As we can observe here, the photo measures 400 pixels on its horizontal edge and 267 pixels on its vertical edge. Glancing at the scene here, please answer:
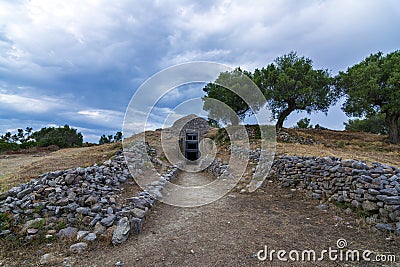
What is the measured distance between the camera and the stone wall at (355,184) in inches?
170

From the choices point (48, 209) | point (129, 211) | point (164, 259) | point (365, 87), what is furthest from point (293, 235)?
point (365, 87)

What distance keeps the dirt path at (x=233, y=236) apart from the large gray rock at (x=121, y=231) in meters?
0.11

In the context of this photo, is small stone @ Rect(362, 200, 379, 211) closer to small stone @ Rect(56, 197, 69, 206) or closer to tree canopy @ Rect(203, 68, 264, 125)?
small stone @ Rect(56, 197, 69, 206)

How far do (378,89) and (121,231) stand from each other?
19.2 metres

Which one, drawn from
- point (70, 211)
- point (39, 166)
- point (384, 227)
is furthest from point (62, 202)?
point (384, 227)

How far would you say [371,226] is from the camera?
4293 millimetres

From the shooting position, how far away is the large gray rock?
12.3 feet

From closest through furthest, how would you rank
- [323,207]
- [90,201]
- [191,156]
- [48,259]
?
[48,259], [90,201], [323,207], [191,156]

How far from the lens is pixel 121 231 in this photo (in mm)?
3889

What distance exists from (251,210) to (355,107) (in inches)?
657

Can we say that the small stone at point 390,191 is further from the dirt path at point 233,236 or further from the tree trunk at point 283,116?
the tree trunk at point 283,116

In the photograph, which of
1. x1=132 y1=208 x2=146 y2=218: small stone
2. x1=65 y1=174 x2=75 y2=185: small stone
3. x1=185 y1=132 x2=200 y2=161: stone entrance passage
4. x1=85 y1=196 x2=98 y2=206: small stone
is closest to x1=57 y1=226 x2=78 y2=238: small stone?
x1=85 y1=196 x2=98 y2=206: small stone

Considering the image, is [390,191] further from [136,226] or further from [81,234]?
[81,234]

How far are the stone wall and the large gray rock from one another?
4.75m
